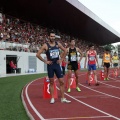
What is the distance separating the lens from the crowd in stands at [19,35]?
27.7 m

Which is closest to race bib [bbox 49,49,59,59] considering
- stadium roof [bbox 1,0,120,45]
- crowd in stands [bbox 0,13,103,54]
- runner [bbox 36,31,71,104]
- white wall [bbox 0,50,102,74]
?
runner [bbox 36,31,71,104]

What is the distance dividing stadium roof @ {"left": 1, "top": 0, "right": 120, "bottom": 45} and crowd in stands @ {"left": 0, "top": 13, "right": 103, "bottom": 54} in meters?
1.03

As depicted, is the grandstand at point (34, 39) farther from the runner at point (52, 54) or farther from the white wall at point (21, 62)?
the runner at point (52, 54)

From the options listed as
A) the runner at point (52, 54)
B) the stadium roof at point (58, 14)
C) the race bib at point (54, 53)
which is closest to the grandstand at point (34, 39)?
the stadium roof at point (58, 14)

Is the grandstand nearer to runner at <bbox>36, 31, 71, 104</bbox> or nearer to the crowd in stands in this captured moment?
the crowd in stands

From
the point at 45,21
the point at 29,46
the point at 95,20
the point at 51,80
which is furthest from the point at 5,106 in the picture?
the point at 95,20

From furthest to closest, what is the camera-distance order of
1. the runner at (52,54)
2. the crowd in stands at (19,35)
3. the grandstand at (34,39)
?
1. the crowd in stands at (19,35)
2. the grandstand at (34,39)
3. the runner at (52,54)

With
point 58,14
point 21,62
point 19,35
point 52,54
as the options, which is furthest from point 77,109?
point 58,14

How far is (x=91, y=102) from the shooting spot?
9.30 metres

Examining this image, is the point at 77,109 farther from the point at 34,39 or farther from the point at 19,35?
the point at 34,39

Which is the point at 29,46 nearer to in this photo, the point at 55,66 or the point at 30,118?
the point at 55,66

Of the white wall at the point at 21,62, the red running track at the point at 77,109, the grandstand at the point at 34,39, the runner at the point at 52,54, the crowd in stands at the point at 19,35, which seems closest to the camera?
the red running track at the point at 77,109

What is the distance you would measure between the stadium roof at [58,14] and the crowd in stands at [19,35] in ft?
3.39

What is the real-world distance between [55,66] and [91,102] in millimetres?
1437
